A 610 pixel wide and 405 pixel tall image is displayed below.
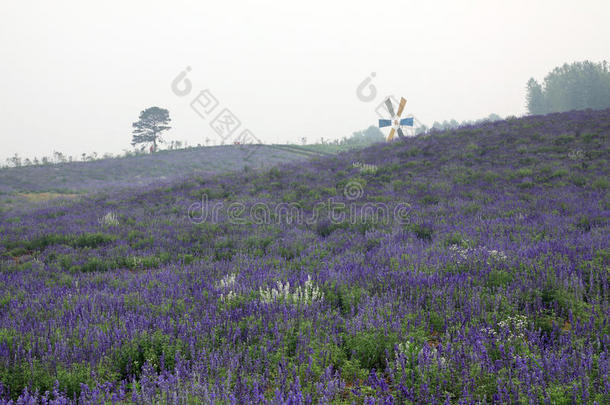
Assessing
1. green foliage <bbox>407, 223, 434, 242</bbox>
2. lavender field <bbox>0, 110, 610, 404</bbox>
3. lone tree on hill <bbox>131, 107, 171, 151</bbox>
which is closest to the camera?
lavender field <bbox>0, 110, 610, 404</bbox>

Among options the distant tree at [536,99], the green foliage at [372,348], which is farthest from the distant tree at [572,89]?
the green foliage at [372,348]

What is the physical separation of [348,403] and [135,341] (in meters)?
1.83

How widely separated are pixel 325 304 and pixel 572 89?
80.6 meters

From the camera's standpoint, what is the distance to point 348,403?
2316mm

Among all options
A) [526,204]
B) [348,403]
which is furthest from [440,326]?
[526,204]

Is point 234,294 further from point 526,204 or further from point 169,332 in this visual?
point 526,204

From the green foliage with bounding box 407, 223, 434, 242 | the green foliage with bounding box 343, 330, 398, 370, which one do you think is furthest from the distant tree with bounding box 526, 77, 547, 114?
the green foliage with bounding box 343, 330, 398, 370

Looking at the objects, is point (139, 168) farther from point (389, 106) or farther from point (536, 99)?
point (536, 99)

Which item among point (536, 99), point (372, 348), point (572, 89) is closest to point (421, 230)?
point (372, 348)
